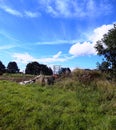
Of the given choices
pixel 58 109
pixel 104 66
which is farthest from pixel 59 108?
pixel 104 66

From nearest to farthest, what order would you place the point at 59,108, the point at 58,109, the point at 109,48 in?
the point at 58,109 < the point at 59,108 < the point at 109,48

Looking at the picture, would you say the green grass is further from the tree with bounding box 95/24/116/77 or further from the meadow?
the tree with bounding box 95/24/116/77

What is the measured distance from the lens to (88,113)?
10133 millimetres

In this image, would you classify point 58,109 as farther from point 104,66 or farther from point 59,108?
point 104,66

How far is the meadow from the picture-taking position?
918 centimetres

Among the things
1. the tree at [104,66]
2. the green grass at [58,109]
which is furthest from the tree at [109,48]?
the green grass at [58,109]

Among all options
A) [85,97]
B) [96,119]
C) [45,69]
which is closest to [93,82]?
[85,97]

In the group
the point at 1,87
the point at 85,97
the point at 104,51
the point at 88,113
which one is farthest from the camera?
the point at 104,51

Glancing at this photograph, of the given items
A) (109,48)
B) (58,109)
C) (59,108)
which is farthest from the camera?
Result: (109,48)

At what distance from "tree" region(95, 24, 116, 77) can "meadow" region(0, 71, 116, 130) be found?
10.9 feet

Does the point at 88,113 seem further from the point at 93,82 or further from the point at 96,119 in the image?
the point at 93,82

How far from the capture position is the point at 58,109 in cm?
1042

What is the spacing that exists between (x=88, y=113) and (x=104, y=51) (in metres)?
7.84

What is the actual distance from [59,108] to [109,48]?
296 inches
